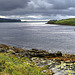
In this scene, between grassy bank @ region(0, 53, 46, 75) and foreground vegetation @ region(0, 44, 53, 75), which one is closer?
grassy bank @ region(0, 53, 46, 75)

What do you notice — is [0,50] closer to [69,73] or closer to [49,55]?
[49,55]

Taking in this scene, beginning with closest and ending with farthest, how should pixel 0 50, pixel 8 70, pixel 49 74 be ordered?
pixel 8 70, pixel 49 74, pixel 0 50

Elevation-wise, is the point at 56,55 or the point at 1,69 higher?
the point at 1,69

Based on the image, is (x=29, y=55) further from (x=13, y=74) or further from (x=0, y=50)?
(x=13, y=74)

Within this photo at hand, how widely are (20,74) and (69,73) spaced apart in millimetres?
6521

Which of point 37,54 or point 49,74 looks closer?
point 49,74

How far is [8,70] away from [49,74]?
5276 millimetres

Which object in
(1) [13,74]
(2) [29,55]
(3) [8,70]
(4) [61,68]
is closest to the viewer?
(1) [13,74]

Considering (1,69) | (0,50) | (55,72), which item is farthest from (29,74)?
(0,50)

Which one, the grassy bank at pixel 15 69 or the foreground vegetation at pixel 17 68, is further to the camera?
the foreground vegetation at pixel 17 68

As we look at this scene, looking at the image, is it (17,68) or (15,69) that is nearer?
(15,69)

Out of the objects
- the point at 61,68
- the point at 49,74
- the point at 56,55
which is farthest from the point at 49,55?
the point at 49,74

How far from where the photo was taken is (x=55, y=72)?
15633 millimetres

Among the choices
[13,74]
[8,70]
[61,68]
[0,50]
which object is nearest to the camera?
[13,74]
